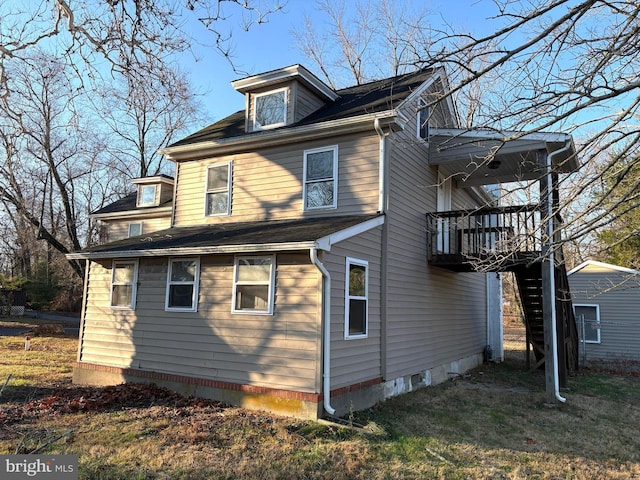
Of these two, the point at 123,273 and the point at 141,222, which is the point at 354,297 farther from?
the point at 141,222

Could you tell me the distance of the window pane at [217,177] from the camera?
11188 mm

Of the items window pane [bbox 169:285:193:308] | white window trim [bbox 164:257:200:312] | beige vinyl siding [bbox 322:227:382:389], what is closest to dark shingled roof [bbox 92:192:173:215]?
white window trim [bbox 164:257:200:312]

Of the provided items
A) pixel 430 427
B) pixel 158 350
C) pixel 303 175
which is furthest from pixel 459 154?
pixel 158 350

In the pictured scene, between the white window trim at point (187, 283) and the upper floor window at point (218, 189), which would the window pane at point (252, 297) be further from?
the upper floor window at point (218, 189)

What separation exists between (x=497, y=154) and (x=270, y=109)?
544 centimetres

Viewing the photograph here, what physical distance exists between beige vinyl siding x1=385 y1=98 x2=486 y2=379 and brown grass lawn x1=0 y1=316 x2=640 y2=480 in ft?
3.82

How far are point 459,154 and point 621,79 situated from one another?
621 cm

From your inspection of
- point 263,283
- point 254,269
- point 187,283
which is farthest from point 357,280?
point 187,283

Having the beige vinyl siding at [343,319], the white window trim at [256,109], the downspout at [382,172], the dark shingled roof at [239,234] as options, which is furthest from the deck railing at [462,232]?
the white window trim at [256,109]

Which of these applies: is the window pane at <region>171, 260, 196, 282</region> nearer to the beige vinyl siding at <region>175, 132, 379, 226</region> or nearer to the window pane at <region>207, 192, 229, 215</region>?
the beige vinyl siding at <region>175, 132, 379, 226</region>

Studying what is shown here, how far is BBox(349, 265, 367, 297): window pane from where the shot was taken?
8.25m

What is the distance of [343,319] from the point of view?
7875mm

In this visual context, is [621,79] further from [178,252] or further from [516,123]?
[178,252]

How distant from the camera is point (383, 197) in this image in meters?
9.02
